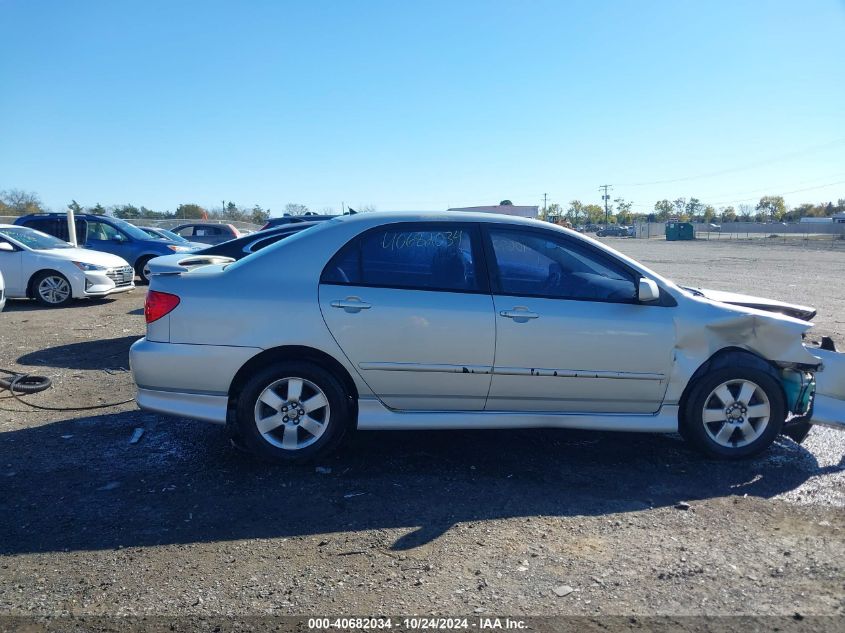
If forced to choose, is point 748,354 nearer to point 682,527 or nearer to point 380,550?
point 682,527

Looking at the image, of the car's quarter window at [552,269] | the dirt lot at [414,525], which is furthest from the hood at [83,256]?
the car's quarter window at [552,269]

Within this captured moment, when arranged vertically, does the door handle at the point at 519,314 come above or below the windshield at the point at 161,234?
below

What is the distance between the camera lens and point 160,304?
185 inches

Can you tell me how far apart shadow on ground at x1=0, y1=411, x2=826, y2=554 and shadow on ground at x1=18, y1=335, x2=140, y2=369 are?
2.21 m

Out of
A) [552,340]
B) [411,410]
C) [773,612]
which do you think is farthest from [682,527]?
[411,410]

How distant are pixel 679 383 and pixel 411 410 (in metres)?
1.89

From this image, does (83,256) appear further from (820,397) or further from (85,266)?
(820,397)

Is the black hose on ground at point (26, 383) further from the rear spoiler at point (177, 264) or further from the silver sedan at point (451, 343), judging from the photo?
the silver sedan at point (451, 343)

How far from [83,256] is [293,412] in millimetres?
9664

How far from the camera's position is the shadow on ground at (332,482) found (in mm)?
3846

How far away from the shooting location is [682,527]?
154 inches

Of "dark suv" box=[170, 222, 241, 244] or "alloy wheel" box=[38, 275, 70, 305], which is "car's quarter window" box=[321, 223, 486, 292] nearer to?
"alloy wheel" box=[38, 275, 70, 305]

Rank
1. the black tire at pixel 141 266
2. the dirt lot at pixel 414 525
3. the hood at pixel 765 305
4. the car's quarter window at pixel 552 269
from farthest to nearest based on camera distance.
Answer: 1. the black tire at pixel 141 266
2. the hood at pixel 765 305
3. the car's quarter window at pixel 552 269
4. the dirt lot at pixel 414 525

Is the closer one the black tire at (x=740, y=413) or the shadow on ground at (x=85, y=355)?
the black tire at (x=740, y=413)
